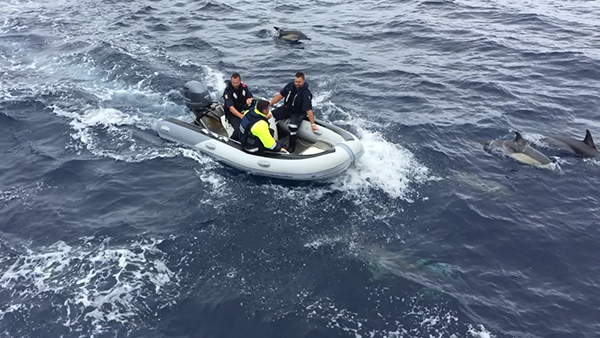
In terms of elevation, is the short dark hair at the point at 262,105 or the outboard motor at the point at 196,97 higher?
the short dark hair at the point at 262,105

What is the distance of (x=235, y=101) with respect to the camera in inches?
534

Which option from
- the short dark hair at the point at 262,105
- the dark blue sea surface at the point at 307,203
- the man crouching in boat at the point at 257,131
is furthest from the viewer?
the man crouching in boat at the point at 257,131

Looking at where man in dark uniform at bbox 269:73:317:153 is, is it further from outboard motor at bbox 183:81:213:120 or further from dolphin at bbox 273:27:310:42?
dolphin at bbox 273:27:310:42

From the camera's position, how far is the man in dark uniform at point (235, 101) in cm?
1323

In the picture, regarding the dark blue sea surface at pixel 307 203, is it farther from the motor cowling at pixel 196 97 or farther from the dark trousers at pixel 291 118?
the dark trousers at pixel 291 118

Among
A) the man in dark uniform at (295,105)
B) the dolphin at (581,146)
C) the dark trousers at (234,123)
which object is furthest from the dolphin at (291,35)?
the dolphin at (581,146)

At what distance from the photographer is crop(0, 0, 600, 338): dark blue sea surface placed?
8602mm

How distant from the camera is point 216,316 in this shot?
8.42 meters

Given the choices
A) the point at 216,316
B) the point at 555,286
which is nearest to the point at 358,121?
the point at 555,286

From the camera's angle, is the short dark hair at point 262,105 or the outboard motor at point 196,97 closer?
the short dark hair at point 262,105

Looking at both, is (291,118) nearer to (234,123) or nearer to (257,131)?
(257,131)

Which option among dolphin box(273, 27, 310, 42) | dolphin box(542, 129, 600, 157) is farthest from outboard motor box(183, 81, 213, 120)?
dolphin box(542, 129, 600, 157)

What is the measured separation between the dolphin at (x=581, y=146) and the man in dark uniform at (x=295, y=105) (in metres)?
8.55

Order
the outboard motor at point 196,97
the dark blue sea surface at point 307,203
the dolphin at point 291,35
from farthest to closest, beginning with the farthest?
the dolphin at point 291,35 → the outboard motor at point 196,97 → the dark blue sea surface at point 307,203
